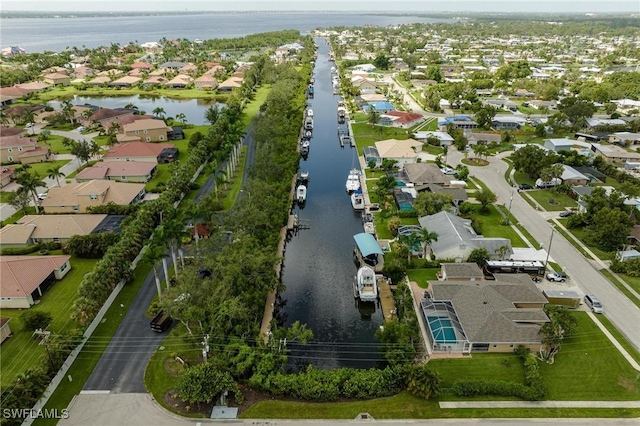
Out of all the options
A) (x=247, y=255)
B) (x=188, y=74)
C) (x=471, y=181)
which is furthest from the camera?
(x=188, y=74)

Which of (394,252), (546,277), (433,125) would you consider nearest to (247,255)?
(394,252)

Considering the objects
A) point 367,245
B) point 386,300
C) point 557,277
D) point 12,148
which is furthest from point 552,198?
point 12,148

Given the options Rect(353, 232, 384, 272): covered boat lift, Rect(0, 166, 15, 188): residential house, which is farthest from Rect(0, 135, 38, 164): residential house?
Rect(353, 232, 384, 272): covered boat lift

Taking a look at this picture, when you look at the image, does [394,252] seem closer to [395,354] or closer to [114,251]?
[395,354]

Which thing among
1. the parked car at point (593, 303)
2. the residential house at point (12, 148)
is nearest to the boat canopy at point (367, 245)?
the parked car at point (593, 303)

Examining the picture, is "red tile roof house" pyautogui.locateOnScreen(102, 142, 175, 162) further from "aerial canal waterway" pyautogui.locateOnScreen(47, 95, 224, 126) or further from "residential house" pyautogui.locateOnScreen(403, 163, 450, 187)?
"residential house" pyautogui.locateOnScreen(403, 163, 450, 187)

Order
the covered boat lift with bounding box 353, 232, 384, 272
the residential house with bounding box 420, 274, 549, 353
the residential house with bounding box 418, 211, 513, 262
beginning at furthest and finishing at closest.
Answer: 1. the covered boat lift with bounding box 353, 232, 384, 272
2. the residential house with bounding box 418, 211, 513, 262
3. the residential house with bounding box 420, 274, 549, 353

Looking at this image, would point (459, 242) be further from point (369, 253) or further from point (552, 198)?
point (552, 198)
